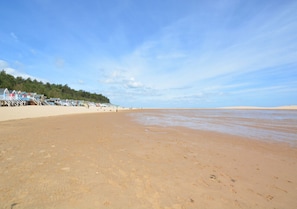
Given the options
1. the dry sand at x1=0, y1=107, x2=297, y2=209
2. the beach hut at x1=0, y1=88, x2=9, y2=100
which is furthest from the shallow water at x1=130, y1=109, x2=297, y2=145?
the beach hut at x1=0, y1=88, x2=9, y2=100

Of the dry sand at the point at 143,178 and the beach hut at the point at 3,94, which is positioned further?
the beach hut at the point at 3,94

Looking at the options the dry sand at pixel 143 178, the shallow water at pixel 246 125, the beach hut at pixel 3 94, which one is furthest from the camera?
the beach hut at pixel 3 94

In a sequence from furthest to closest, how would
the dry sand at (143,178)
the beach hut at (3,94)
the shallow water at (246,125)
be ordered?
the beach hut at (3,94)
the shallow water at (246,125)
the dry sand at (143,178)

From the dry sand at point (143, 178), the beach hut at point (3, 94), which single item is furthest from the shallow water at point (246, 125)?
the beach hut at point (3, 94)

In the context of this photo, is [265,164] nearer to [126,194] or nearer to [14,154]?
[126,194]

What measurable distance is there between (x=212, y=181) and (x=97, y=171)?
9.53ft

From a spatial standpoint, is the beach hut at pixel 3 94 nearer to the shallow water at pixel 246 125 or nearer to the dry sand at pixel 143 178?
the shallow water at pixel 246 125

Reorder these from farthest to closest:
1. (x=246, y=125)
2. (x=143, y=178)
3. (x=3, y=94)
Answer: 1. (x=3, y=94)
2. (x=246, y=125)
3. (x=143, y=178)

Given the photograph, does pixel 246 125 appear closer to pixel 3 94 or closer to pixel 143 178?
pixel 143 178

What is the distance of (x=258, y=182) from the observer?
395 centimetres

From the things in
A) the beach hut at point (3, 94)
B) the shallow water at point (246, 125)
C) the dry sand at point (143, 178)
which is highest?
the beach hut at point (3, 94)

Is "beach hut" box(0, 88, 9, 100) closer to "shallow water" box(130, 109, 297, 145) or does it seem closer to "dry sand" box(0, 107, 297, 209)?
"shallow water" box(130, 109, 297, 145)

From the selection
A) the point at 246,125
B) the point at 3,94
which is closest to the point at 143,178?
the point at 246,125

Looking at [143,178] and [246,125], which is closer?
[143,178]
